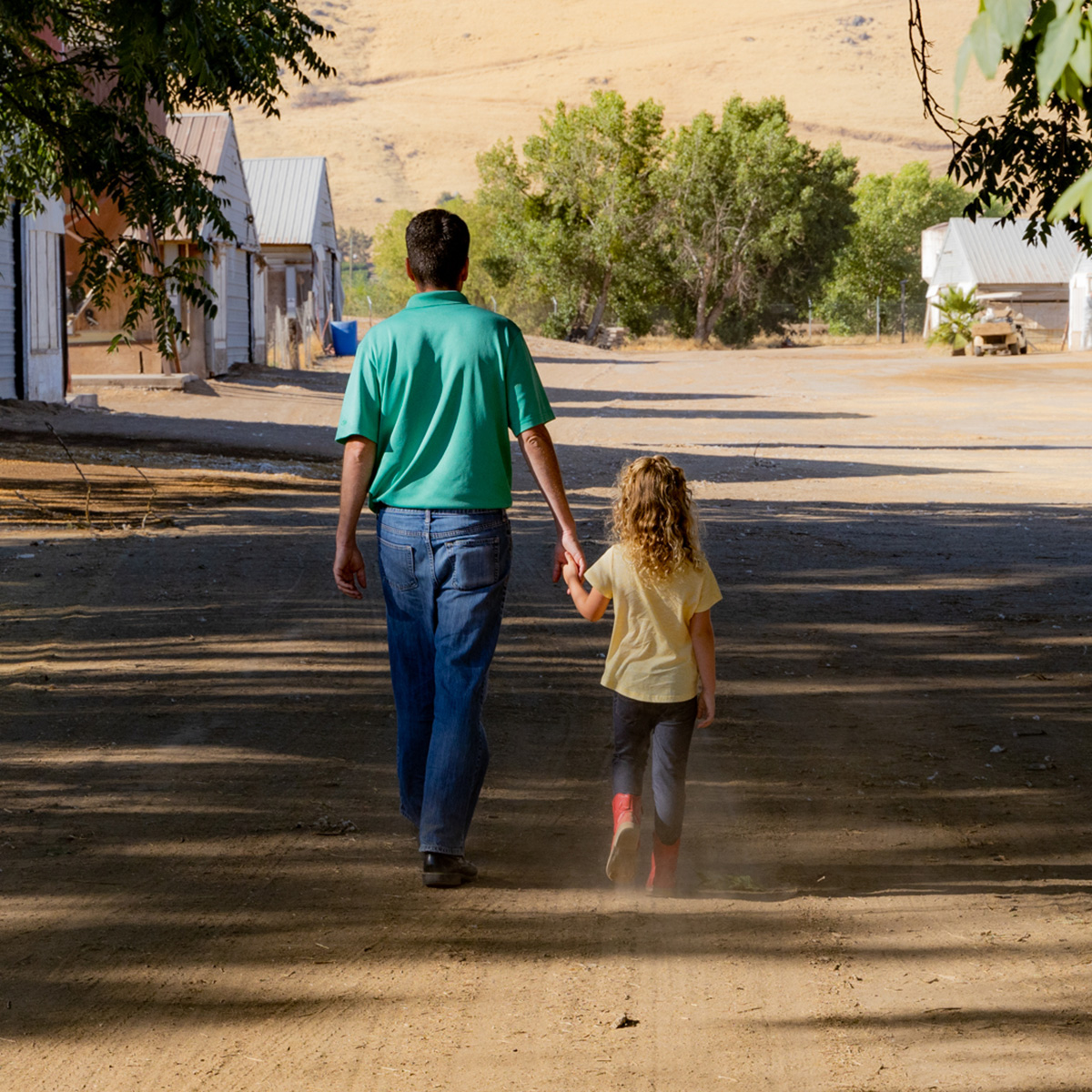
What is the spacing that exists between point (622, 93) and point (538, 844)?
18466 centimetres

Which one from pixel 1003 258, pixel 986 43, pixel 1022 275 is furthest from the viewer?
pixel 1003 258

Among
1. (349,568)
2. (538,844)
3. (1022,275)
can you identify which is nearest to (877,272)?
(1022,275)

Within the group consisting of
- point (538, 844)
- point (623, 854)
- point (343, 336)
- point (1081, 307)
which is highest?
point (1081, 307)

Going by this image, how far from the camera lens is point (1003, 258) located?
60.2m

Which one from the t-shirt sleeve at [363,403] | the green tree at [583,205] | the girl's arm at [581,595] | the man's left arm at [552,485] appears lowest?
the girl's arm at [581,595]

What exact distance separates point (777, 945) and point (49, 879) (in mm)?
2125

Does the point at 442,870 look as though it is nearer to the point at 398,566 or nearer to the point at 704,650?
the point at 398,566

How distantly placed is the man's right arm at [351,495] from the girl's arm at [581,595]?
0.60 metres

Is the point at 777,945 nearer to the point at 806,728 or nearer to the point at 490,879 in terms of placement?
the point at 490,879

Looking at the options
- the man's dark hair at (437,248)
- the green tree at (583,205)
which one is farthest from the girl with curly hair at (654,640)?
the green tree at (583,205)

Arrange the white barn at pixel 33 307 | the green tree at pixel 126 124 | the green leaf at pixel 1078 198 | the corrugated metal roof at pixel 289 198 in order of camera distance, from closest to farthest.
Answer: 1. the green leaf at pixel 1078 198
2. the green tree at pixel 126 124
3. the white barn at pixel 33 307
4. the corrugated metal roof at pixel 289 198

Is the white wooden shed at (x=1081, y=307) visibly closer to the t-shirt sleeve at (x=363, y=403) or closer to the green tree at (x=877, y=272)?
the green tree at (x=877, y=272)

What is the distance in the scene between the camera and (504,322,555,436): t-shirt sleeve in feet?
12.6

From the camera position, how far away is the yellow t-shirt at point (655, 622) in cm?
386
